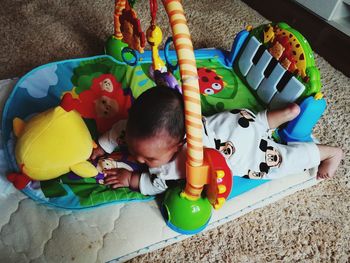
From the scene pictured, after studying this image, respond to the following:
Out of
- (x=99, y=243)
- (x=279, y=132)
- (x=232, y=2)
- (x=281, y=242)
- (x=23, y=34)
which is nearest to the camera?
(x=99, y=243)

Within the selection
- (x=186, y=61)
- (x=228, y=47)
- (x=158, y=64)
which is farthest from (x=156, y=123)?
(x=228, y=47)

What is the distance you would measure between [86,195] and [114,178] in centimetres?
7

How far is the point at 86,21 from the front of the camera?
1331 millimetres

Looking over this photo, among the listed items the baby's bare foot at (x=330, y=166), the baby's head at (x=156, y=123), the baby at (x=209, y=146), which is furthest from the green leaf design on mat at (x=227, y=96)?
the baby's head at (x=156, y=123)

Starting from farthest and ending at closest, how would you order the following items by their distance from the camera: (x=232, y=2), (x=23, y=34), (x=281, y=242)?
(x=232, y=2)
(x=23, y=34)
(x=281, y=242)

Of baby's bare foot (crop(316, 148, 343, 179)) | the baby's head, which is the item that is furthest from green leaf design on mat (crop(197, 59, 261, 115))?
the baby's head

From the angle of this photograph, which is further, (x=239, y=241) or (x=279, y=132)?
(x=279, y=132)

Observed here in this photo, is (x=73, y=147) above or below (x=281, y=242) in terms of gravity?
above

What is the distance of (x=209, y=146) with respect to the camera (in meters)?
0.79

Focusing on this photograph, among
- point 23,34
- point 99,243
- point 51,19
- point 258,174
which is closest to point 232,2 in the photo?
point 51,19

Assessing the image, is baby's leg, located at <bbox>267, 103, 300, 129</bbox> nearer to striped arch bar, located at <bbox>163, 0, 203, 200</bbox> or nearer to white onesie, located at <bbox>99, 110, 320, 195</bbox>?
white onesie, located at <bbox>99, 110, 320, 195</bbox>

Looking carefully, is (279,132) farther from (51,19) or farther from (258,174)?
(51,19)

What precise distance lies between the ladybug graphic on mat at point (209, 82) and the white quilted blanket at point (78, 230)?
365mm

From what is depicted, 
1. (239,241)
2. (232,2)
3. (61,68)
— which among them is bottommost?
(239,241)
